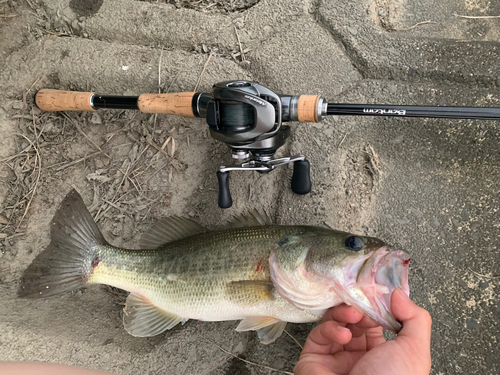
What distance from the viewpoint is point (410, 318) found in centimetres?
161

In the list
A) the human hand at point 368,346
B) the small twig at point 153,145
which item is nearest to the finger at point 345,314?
the human hand at point 368,346

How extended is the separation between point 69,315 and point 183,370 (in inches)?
38.9

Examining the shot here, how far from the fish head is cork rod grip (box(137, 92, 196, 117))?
3.64ft

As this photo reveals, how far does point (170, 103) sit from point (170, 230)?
89 cm

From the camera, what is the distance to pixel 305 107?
6.84ft

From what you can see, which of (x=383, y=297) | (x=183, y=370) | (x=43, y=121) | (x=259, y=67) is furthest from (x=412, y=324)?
(x=43, y=121)

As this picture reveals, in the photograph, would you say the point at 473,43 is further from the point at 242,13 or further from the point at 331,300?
the point at 331,300

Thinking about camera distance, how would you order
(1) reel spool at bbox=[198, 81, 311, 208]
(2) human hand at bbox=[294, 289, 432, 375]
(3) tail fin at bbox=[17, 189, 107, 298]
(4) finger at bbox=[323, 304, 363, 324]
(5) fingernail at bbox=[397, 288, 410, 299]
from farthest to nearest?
1. (3) tail fin at bbox=[17, 189, 107, 298]
2. (1) reel spool at bbox=[198, 81, 311, 208]
3. (4) finger at bbox=[323, 304, 363, 324]
4. (5) fingernail at bbox=[397, 288, 410, 299]
5. (2) human hand at bbox=[294, 289, 432, 375]

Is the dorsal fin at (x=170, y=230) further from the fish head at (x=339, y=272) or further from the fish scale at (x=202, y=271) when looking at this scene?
the fish head at (x=339, y=272)

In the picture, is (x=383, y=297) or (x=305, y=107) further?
(x=305, y=107)

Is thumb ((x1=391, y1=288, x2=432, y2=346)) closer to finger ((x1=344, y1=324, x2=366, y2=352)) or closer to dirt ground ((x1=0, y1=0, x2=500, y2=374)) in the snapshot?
finger ((x1=344, y1=324, x2=366, y2=352))

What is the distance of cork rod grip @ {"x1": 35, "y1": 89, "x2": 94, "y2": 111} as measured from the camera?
252 cm

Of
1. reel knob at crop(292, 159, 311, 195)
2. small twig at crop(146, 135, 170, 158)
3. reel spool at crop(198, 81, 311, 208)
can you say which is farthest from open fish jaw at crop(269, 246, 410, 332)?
small twig at crop(146, 135, 170, 158)

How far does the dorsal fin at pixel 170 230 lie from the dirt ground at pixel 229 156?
34 cm
